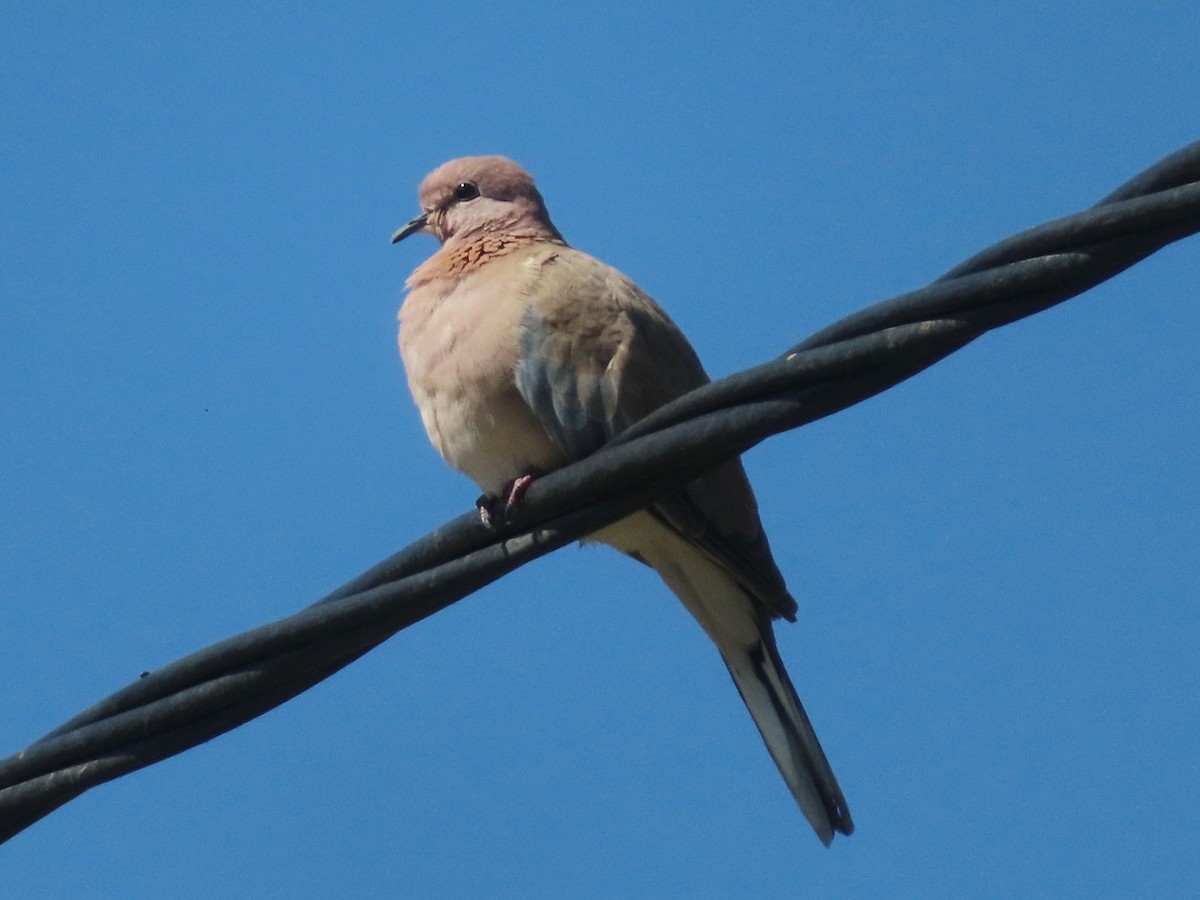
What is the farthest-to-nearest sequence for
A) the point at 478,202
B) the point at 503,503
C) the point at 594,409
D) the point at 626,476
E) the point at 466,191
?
the point at 466,191 → the point at 478,202 → the point at 594,409 → the point at 503,503 → the point at 626,476

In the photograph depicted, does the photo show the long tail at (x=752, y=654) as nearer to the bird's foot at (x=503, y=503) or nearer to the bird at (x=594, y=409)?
the bird at (x=594, y=409)

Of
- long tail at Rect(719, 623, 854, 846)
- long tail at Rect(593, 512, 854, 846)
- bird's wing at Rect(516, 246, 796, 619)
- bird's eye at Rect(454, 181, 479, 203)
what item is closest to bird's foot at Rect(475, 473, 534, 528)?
bird's wing at Rect(516, 246, 796, 619)

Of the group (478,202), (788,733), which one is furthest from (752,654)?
(478,202)

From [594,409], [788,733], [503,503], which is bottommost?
[788,733]

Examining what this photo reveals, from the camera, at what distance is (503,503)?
10.8 ft

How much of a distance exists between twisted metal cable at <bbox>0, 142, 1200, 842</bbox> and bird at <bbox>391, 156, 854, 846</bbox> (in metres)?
0.74

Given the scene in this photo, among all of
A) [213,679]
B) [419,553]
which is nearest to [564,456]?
[419,553]

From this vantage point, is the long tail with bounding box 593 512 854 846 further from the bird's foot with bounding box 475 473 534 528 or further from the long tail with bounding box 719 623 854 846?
the bird's foot with bounding box 475 473 534 528

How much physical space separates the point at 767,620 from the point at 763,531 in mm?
328

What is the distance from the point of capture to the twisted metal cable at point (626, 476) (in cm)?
242

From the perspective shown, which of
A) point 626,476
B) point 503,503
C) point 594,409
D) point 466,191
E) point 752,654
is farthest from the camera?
point 466,191

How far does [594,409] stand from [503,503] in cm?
60

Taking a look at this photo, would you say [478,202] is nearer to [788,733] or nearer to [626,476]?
[788,733]

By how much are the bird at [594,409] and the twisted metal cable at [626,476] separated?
74 cm
